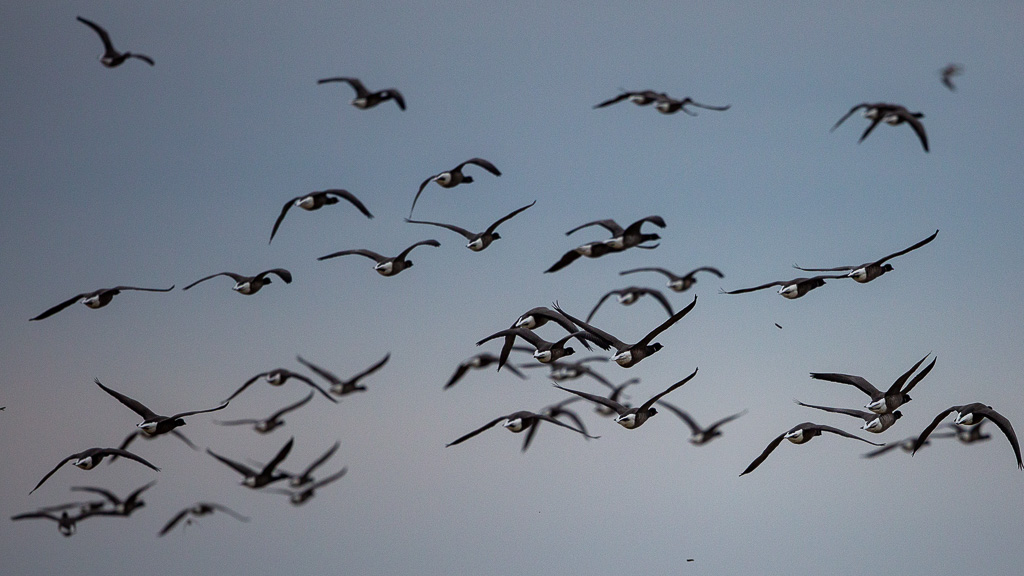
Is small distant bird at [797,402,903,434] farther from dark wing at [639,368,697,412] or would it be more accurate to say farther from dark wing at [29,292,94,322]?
dark wing at [29,292,94,322]

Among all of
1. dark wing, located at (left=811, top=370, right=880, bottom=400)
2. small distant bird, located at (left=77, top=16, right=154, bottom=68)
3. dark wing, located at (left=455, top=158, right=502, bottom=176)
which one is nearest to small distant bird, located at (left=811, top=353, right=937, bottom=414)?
dark wing, located at (left=811, top=370, right=880, bottom=400)

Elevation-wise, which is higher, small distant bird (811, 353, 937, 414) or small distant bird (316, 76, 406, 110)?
small distant bird (316, 76, 406, 110)

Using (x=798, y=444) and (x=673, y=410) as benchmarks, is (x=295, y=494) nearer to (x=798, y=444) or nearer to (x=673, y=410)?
(x=673, y=410)

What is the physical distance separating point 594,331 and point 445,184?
228 inches

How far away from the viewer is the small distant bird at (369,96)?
104 ft

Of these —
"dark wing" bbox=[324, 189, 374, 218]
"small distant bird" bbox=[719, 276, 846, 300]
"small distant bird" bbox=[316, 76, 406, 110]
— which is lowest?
"small distant bird" bbox=[719, 276, 846, 300]

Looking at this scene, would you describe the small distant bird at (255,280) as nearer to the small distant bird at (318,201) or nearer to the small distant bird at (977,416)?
the small distant bird at (318,201)

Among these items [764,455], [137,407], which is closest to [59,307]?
[137,407]

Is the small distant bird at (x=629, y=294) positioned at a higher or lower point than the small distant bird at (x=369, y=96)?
lower

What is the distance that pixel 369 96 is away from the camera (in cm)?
3177

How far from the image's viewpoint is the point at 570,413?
3862 cm

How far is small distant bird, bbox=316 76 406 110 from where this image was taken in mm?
31562

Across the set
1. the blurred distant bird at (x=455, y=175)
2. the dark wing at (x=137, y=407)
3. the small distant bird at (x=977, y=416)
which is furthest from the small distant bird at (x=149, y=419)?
the small distant bird at (x=977, y=416)

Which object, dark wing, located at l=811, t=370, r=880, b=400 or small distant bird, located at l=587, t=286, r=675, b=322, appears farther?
small distant bird, located at l=587, t=286, r=675, b=322
